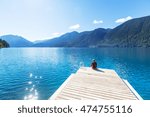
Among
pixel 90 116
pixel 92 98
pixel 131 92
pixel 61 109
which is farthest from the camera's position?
pixel 131 92

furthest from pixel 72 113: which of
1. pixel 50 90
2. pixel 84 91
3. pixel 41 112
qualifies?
pixel 50 90

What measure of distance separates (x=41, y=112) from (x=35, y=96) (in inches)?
411

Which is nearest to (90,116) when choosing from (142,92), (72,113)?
(72,113)

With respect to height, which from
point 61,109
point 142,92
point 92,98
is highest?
point 61,109

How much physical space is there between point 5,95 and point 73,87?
345 inches

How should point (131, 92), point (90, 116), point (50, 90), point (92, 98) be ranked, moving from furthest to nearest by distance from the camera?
1. point (50, 90)
2. point (131, 92)
3. point (92, 98)
4. point (90, 116)

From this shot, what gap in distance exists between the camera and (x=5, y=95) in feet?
55.2

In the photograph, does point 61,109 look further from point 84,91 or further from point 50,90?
point 50,90

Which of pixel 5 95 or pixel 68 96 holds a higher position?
pixel 68 96

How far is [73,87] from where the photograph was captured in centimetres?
1355

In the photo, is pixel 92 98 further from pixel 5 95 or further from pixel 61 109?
pixel 5 95

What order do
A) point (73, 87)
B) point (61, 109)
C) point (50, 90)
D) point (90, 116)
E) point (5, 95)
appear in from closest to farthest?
point (90, 116) < point (61, 109) < point (73, 87) < point (5, 95) < point (50, 90)

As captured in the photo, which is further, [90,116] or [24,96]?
[24,96]

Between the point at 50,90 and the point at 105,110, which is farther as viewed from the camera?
the point at 50,90
